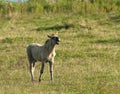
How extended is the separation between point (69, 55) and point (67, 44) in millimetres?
2545

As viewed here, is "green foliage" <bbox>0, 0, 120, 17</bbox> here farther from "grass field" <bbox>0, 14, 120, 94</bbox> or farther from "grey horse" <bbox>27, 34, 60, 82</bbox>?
"grey horse" <bbox>27, 34, 60, 82</bbox>

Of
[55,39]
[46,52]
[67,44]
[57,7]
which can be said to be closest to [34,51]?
[46,52]

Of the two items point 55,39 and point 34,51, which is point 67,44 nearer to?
point 34,51

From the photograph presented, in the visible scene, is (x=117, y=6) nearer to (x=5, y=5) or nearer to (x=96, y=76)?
(x=5, y=5)

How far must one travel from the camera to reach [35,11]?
3164cm

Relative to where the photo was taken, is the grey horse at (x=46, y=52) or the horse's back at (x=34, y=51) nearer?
the grey horse at (x=46, y=52)

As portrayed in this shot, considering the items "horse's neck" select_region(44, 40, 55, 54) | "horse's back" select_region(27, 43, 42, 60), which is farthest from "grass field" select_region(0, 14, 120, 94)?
"horse's neck" select_region(44, 40, 55, 54)

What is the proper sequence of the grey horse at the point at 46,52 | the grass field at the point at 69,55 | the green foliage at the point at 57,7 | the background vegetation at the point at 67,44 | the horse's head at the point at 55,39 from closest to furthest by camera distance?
the grass field at the point at 69,55 < the background vegetation at the point at 67,44 < the horse's head at the point at 55,39 < the grey horse at the point at 46,52 < the green foliage at the point at 57,7

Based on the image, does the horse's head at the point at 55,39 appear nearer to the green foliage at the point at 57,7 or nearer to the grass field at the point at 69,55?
the grass field at the point at 69,55

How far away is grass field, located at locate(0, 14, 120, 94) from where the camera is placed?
1312cm

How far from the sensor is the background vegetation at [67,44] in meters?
13.4

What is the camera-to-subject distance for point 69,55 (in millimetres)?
18219

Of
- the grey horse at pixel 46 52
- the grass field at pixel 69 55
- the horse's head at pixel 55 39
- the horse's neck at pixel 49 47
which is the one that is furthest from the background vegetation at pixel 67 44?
the horse's head at pixel 55 39

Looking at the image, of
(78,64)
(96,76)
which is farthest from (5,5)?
(96,76)
